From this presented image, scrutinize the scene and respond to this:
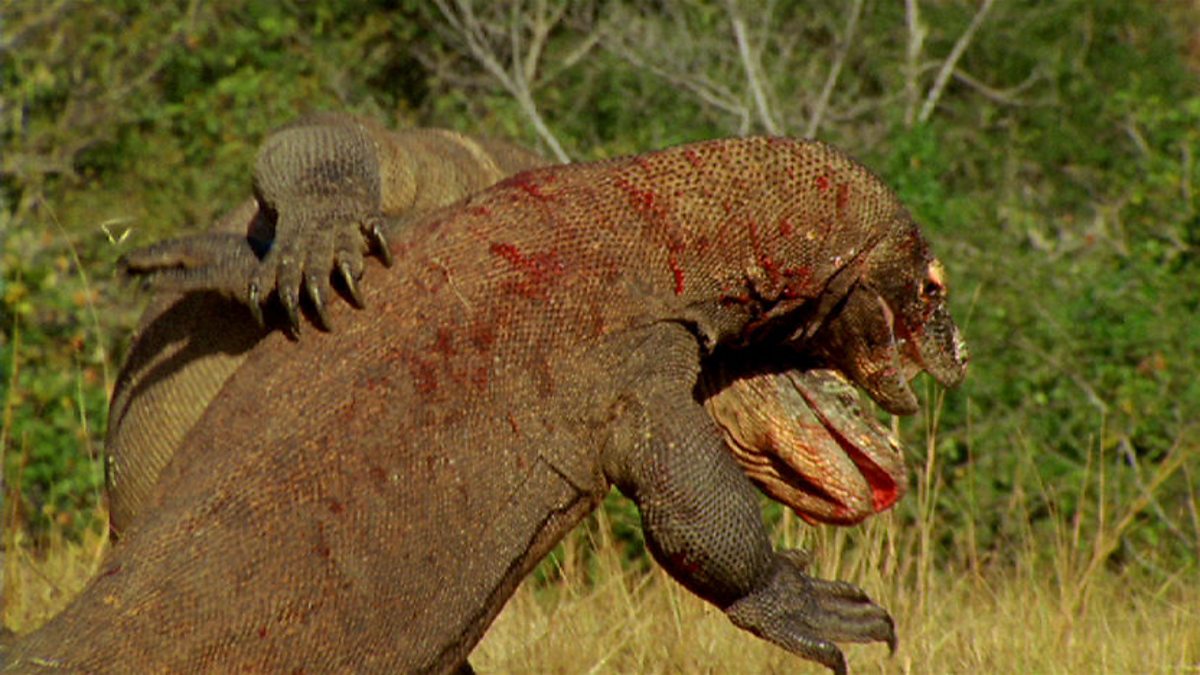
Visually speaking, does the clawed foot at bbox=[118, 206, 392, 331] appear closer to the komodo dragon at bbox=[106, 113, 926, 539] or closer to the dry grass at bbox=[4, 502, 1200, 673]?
the komodo dragon at bbox=[106, 113, 926, 539]

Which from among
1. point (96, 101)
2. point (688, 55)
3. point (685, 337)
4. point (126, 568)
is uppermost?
point (685, 337)

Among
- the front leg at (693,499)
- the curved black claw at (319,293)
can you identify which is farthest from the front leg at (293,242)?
the front leg at (693,499)

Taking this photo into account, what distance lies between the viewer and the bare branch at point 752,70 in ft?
36.1

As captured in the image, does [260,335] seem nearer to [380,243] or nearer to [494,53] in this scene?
[380,243]

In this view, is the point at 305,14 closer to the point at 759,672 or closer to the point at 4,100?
the point at 4,100

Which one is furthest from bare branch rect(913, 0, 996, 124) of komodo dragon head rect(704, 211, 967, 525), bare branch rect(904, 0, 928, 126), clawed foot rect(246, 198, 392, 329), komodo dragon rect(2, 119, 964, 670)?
clawed foot rect(246, 198, 392, 329)

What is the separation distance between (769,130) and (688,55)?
1.30m

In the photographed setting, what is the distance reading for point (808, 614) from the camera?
3.73 metres

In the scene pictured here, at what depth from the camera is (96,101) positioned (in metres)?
12.5

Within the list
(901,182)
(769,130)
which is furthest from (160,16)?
(901,182)

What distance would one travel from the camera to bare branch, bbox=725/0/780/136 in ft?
36.1

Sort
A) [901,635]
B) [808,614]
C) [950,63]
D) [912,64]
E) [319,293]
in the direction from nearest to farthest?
[319,293] < [808,614] < [901,635] < [912,64] < [950,63]

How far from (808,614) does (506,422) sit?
0.74 metres

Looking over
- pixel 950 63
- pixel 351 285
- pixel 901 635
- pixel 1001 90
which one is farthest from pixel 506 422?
pixel 1001 90
